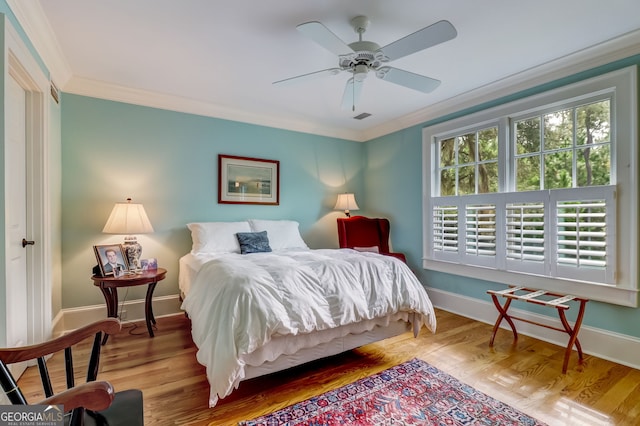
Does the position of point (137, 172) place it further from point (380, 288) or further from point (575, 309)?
point (575, 309)

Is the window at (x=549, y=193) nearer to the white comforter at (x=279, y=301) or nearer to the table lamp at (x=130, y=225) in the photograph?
the white comforter at (x=279, y=301)

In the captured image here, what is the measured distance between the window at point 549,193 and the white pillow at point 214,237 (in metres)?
2.49

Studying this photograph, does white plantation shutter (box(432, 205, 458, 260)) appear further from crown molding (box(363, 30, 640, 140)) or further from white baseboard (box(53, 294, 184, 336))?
white baseboard (box(53, 294, 184, 336))

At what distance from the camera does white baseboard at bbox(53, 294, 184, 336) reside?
2908mm

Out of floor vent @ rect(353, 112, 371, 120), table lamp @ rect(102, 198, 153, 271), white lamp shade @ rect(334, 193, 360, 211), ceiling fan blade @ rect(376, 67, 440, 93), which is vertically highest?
floor vent @ rect(353, 112, 371, 120)

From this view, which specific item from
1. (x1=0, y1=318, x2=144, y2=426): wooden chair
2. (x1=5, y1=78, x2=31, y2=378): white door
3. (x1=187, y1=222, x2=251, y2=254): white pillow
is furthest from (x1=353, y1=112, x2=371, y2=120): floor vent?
(x1=0, y1=318, x2=144, y2=426): wooden chair

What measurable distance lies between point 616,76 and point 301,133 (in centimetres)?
331

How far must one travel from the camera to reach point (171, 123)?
3.46 meters

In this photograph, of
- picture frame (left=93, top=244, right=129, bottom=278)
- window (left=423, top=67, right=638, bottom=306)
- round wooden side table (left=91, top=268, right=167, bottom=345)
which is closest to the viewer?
window (left=423, top=67, right=638, bottom=306)

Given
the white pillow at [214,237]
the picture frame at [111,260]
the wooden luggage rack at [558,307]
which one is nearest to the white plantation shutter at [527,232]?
the wooden luggage rack at [558,307]

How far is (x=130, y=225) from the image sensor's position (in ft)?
9.35

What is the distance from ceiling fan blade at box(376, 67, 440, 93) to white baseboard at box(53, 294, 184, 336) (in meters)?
3.19

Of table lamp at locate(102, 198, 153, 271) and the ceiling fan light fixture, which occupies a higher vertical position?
the ceiling fan light fixture

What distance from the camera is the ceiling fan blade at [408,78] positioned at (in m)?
2.29
